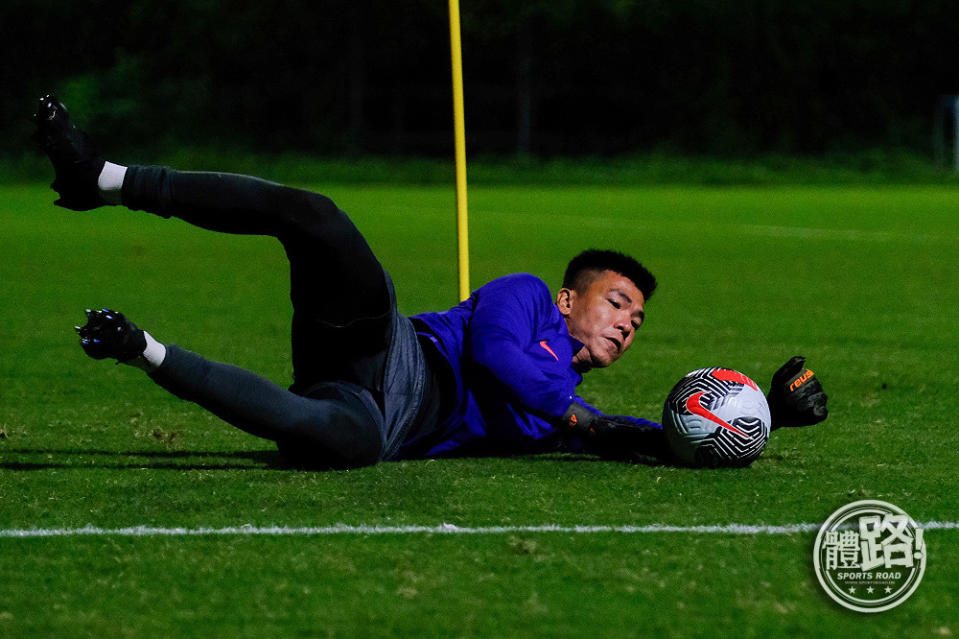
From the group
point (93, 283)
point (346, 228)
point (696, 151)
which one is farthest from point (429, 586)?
point (696, 151)

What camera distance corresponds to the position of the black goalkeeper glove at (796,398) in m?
6.02

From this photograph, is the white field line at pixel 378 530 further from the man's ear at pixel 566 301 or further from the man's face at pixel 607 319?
the man's ear at pixel 566 301

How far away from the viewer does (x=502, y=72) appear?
48.3 meters

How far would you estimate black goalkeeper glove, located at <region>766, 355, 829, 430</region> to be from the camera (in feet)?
19.7

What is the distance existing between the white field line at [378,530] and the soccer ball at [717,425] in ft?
3.16

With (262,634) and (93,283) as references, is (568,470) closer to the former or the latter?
(262,634)

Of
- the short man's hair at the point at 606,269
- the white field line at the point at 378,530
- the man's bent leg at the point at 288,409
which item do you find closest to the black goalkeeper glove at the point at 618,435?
the short man's hair at the point at 606,269

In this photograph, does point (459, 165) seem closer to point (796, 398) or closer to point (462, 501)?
point (796, 398)

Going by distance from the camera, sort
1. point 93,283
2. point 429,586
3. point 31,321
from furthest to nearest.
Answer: point 93,283 → point 31,321 → point 429,586

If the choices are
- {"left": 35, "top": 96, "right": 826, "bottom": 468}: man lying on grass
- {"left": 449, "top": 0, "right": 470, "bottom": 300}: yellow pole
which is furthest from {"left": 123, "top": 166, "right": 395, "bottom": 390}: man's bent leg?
{"left": 449, "top": 0, "right": 470, "bottom": 300}: yellow pole

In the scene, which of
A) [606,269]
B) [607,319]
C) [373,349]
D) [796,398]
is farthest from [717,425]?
[373,349]

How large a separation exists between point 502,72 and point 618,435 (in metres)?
43.0

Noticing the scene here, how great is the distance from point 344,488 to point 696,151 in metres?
43.4

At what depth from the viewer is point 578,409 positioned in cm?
603
